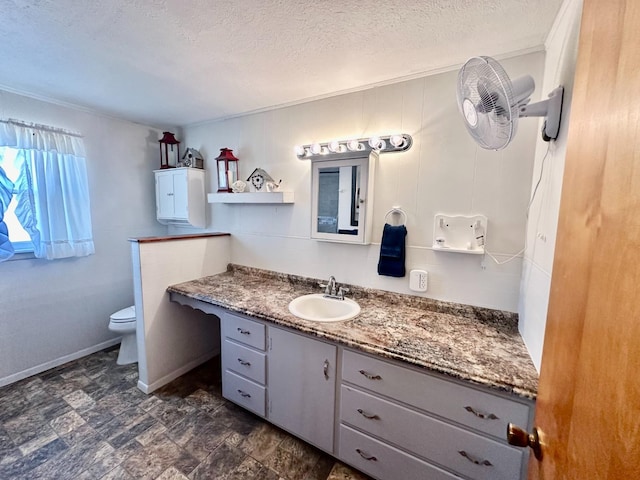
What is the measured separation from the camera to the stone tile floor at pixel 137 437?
4.74 feet

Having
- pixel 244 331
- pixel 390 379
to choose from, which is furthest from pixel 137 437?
pixel 390 379

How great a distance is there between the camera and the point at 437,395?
1160mm

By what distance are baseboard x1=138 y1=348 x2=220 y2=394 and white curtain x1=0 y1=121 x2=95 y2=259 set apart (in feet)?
4.17

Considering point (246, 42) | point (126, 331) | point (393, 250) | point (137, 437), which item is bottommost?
Answer: point (137, 437)

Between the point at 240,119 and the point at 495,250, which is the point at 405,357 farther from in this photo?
the point at 240,119

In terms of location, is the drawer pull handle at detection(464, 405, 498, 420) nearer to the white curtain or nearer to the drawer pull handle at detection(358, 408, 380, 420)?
the drawer pull handle at detection(358, 408, 380, 420)

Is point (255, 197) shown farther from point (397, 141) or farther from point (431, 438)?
point (431, 438)

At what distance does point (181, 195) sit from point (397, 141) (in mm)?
2058

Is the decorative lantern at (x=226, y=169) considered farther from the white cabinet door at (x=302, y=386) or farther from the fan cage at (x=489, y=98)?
the fan cage at (x=489, y=98)

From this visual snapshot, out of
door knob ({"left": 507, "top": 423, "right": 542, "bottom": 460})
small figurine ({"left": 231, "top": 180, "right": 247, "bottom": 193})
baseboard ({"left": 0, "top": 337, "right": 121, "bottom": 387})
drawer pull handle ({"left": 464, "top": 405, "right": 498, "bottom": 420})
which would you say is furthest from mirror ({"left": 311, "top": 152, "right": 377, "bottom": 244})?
baseboard ({"left": 0, "top": 337, "right": 121, "bottom": 387})

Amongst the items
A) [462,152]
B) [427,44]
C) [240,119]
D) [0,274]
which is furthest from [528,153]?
[0,274]

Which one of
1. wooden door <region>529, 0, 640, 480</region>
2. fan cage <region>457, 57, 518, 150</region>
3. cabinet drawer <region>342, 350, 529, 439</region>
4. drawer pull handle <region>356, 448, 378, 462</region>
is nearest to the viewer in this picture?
wooden door <region>529, 0, 640, 480</region>

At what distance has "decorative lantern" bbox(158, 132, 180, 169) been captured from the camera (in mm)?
2727

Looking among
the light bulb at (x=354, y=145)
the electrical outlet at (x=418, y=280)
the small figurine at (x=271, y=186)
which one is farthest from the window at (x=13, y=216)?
the electrical outlet at (x=418, y=280)
